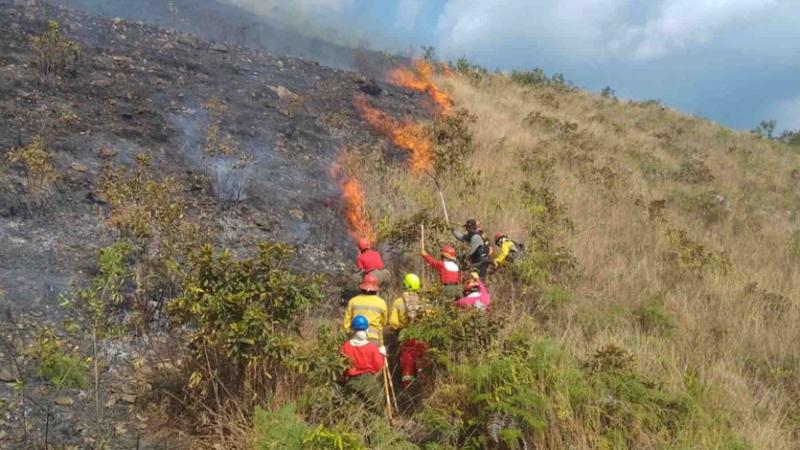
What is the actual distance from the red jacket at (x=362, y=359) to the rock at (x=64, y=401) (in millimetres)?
2203

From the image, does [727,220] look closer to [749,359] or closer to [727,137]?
[749,359]

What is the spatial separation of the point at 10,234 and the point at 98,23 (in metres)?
8.30

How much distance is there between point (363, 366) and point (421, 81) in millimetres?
14934

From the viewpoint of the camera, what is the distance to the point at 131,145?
8.74 metres

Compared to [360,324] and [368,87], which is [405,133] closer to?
[368,87]

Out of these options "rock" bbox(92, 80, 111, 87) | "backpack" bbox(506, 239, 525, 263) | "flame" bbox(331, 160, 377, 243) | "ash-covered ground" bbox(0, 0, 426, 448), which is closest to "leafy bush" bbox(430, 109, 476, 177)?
"ash-covered ground" bbox(0, 0, 426, 448)

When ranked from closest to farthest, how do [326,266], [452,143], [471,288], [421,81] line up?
[471,288], [326,266], [452,143], [421,81]

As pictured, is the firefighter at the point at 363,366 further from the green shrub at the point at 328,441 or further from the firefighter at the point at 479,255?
the firefighter at the point at 479,255

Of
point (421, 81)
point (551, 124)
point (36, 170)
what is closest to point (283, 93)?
point (36, 170)

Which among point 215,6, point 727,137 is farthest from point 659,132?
point 215,6

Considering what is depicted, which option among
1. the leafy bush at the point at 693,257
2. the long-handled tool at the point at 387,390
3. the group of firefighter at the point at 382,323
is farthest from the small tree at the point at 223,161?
the leafy bush at the point at 693,257

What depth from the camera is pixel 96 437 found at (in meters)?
4.43

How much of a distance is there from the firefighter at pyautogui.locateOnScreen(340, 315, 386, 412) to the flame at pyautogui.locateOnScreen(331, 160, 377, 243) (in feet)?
11.8

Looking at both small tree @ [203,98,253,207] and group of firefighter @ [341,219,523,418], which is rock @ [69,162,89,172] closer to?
small tree @ [203,98,253,207]
